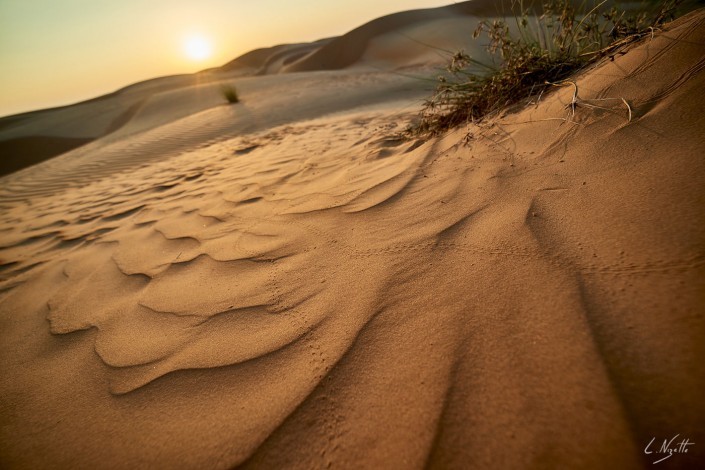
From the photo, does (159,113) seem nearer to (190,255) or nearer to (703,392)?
(190,255)

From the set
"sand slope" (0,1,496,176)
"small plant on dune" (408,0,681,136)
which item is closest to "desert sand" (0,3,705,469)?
"small plant on dune" (408,0,681,136)

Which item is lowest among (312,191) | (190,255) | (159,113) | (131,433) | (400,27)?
(131,433)

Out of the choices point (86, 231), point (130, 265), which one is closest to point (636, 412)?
point (130, 265)

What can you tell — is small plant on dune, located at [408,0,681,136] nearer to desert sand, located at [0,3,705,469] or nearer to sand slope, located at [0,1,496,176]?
desert sand, located at [0,3,705,469]

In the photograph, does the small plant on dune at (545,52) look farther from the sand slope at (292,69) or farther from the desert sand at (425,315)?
the sand slope at (292,69)

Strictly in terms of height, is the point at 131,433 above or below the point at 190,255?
below

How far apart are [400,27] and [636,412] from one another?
854 inches

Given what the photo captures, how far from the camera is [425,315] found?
0.82 meters

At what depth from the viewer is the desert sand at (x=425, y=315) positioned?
600mm

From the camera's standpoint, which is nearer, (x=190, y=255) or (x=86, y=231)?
(x=190, y=255)

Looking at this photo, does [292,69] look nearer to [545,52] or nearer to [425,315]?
[545,52]

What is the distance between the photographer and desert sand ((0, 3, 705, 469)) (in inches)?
23.6

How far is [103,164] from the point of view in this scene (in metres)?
5.46

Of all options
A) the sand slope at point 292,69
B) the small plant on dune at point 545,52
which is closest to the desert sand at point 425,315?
the small plant on dune at point 545,52
